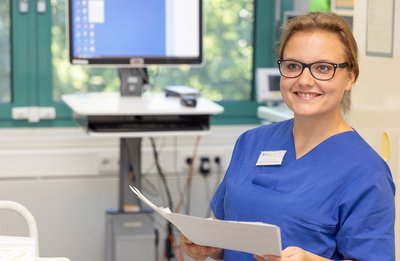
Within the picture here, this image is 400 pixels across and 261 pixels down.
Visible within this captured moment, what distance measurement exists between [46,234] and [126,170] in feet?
2.31

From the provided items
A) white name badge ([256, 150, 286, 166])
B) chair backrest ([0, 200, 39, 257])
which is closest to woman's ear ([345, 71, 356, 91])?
white name badge ([256, 150, 286, 166])

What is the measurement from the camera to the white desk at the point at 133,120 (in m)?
3.19

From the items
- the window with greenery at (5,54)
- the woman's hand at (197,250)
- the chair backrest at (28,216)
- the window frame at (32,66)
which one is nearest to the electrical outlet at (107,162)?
the window frame at (32,66)

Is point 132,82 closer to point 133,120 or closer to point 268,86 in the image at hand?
point 133,120

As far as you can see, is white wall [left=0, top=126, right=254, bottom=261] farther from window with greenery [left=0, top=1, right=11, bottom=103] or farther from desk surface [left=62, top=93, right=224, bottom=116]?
desk surface [left=62, top=93, right=224, bottom=116]

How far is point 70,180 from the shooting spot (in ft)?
12.8

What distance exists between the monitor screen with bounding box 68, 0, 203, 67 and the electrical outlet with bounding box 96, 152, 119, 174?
613 mm

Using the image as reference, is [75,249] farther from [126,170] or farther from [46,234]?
[126,170]

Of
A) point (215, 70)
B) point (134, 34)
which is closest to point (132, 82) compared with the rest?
point (134, 34)

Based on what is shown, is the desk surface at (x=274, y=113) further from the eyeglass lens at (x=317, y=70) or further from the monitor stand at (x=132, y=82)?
the eyeglass lens at (x=317, y=70)

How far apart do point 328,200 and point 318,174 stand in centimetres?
8

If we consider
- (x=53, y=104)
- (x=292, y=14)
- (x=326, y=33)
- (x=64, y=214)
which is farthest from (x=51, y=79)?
(x=326, y=33)

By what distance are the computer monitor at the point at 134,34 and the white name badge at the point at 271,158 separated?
1.53m

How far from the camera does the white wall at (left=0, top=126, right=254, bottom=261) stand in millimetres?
3840
